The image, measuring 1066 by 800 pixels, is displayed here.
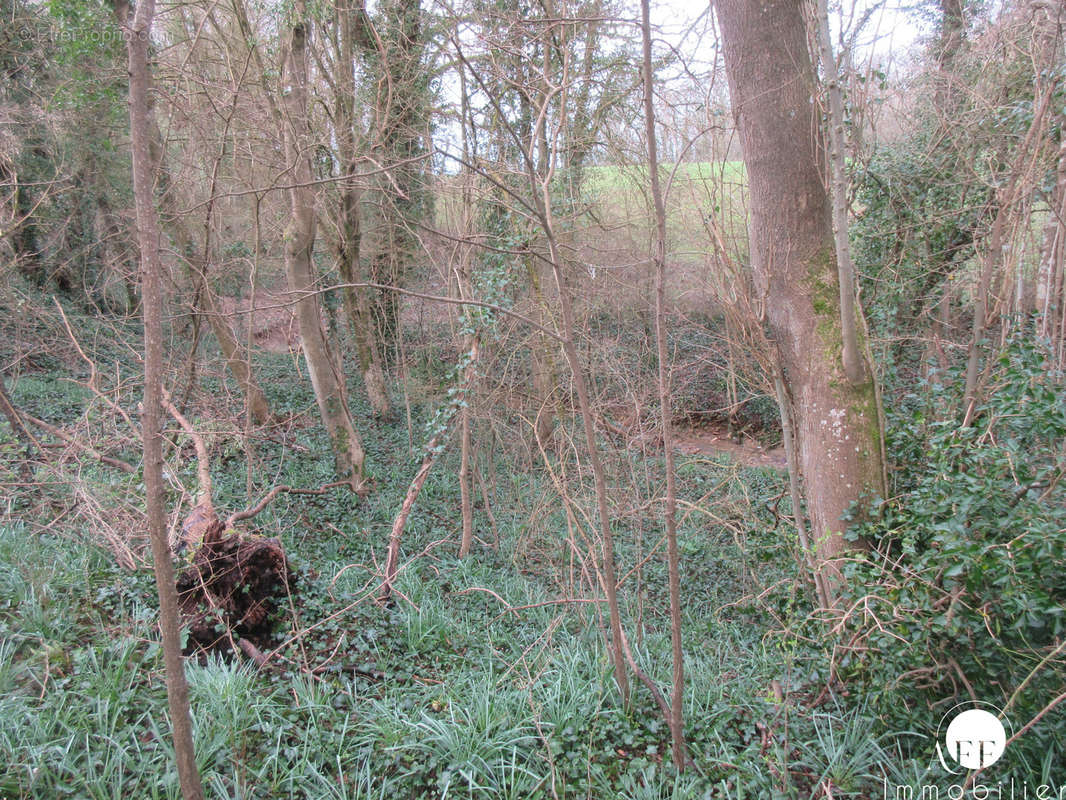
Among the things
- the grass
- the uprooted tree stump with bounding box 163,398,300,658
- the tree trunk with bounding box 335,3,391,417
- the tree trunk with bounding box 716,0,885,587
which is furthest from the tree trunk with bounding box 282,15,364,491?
the tree trunk with bounding box 716,0,885,587

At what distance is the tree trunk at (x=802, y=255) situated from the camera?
→ 3967 mm

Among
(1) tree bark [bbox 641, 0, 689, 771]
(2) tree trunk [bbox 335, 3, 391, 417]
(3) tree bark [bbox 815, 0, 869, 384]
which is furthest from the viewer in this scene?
(2) tree trunk [bbox 335, 3, 391, 417]

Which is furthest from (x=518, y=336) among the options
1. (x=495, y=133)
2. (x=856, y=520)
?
(x=856, y=520)

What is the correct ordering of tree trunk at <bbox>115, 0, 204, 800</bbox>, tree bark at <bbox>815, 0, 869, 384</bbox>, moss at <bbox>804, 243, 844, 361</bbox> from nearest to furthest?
tree trunk at <bbox>115, 0, 204, 800</bbox> → tree bark at <bbox>815, 0, 869, 384</bbox> → moss at <bbox>804, 243, 844, 361</bbox>

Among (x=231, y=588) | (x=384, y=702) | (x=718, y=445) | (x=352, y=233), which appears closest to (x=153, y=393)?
(x=384, y=702)

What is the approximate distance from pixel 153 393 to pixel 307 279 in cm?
717

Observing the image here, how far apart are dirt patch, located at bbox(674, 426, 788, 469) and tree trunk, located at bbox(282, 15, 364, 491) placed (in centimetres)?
633

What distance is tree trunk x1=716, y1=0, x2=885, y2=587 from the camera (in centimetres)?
397

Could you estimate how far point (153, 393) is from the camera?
76.5 inches

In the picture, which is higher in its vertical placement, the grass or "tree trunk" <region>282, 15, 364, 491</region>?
"tree trunk" <region>282, 15, 364, 491</region>

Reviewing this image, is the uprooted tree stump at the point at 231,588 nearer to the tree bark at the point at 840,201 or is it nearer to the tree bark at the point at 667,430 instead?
the tree bark at the point at 667,430

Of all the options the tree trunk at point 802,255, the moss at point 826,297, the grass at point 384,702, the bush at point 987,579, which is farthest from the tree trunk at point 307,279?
the bush at point 987,579

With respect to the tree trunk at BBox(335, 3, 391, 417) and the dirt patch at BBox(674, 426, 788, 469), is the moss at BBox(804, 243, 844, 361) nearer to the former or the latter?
the tree trunk at BBox(335, 3, 391, 417)

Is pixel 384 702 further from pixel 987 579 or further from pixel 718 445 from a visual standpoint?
pixel 718 445
